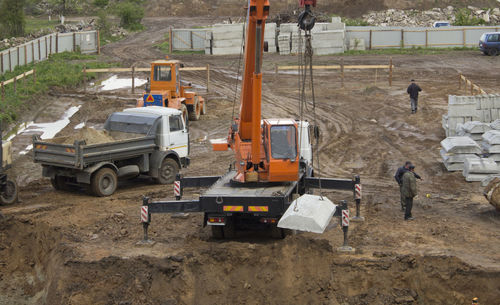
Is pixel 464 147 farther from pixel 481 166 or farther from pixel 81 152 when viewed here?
pixel 81 152

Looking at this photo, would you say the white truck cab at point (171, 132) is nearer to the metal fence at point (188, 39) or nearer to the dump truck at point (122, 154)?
the dump truck at point (122, 154)

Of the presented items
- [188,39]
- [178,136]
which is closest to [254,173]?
[178,136]

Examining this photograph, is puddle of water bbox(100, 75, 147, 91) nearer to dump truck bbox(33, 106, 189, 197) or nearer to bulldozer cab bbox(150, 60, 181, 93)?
bulldozer cab bbox(150, 60, 181, 93)

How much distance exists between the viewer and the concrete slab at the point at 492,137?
64.9 ft

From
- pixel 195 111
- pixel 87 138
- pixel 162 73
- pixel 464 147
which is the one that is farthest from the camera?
A: pixel 195 111

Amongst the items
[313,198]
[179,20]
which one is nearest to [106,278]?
[313,198]

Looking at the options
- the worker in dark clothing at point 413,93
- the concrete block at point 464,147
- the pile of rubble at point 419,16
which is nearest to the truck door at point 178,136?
the concrete block at point 464,147

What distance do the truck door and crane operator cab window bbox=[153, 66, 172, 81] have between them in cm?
802

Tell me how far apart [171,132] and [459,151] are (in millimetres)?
9144

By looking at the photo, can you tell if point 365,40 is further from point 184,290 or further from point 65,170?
point 184,290

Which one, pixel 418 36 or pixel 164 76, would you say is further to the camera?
pixel 418 36

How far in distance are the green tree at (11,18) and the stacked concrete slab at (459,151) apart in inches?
1552

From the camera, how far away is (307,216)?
12.1 m

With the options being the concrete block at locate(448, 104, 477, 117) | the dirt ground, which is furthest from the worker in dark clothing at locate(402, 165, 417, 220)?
the concrete block at locate(448, 104, 477, 117)
